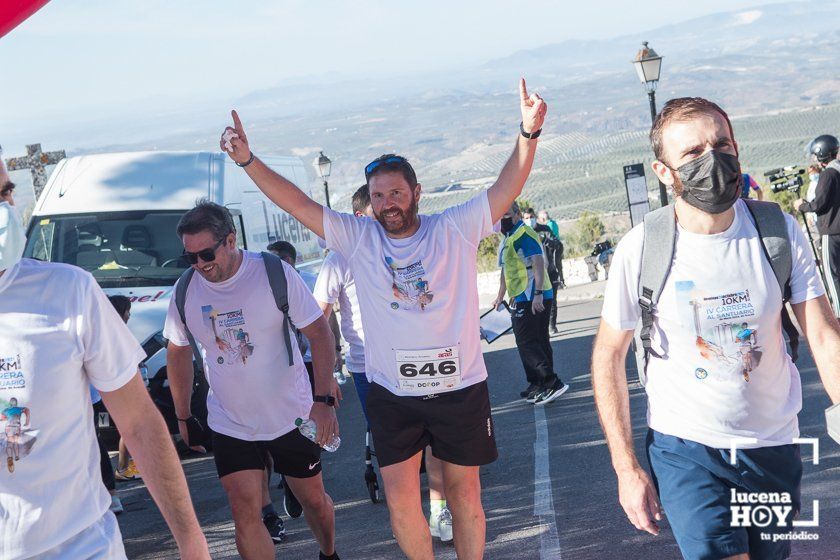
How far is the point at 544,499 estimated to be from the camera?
7320mm

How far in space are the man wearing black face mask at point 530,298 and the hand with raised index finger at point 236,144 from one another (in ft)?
18.8

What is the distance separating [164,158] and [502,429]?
5.57 m

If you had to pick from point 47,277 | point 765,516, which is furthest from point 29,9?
point 765,516

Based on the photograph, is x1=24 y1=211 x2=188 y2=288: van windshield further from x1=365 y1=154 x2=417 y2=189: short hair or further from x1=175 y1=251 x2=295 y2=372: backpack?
x1=365 y1=154 x2=417 y2=189: short hair

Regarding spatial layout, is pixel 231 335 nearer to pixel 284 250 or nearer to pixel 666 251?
pixel 666 251

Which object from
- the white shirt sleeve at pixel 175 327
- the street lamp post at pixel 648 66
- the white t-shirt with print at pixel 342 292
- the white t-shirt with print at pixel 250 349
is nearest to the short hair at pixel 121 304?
the white t-shirt with print at pixel 342 292

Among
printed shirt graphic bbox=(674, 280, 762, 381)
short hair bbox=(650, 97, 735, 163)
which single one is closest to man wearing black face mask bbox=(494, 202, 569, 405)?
short hair bbox=(650, 97, 735, 163)

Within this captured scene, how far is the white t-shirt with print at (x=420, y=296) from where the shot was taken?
4992 millimetres

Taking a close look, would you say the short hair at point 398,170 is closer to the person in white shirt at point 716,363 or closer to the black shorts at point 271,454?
the black shorts at point 271,454

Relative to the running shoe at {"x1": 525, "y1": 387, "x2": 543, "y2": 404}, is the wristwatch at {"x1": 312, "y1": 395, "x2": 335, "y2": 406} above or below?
above

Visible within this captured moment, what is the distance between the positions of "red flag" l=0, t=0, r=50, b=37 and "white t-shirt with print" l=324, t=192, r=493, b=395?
5.54 feet

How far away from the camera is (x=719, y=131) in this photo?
3.67m

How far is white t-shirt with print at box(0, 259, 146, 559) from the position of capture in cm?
277

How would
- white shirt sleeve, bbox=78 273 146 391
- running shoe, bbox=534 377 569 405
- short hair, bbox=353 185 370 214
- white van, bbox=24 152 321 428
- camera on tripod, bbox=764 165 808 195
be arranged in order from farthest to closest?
camera on tripod, bbox=764 165 808 195 < white van, bbox=24 152 321 428 < running shoe, bbox=534 377 569 405 < short hair, bbox=353 185 370 214 < white shirt sleeve, bbox=78 273 146 391
